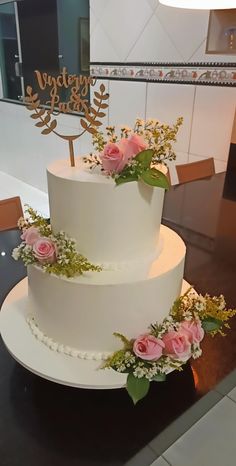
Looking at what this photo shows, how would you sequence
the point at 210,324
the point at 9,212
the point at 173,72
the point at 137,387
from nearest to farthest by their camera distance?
the point at 137,387, the point at 210,324, the point at 9,212, the point at 173,72

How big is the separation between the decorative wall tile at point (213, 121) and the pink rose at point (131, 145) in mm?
1935

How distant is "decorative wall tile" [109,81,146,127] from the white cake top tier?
7.39ft

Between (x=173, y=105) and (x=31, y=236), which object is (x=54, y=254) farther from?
(x=173, y=105)

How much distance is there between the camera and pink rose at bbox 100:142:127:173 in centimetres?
71

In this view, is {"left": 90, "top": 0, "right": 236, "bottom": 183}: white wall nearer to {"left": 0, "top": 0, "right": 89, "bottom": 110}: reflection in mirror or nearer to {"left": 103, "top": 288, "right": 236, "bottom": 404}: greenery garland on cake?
{"left": 0, "top": 0, "right": 89, "bottom": 110}: reflection in mirror

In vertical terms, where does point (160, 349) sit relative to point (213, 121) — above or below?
below

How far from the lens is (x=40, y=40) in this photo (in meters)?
3.95

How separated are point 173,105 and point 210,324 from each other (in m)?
2.26

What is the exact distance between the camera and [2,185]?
477 centimetres

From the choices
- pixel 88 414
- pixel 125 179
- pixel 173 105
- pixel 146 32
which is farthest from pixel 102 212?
pixel 146 32

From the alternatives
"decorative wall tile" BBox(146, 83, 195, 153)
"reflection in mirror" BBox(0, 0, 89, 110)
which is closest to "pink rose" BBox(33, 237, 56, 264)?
"decorative wall tile" BBox(146, 83, 195, 153)

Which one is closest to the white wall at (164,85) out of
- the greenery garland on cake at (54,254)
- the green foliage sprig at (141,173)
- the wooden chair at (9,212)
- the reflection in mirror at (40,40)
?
the reflection in mirror at (40,40)

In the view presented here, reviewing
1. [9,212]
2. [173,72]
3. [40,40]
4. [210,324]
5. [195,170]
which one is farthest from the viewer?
[40,40]

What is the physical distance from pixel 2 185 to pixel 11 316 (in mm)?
4176
